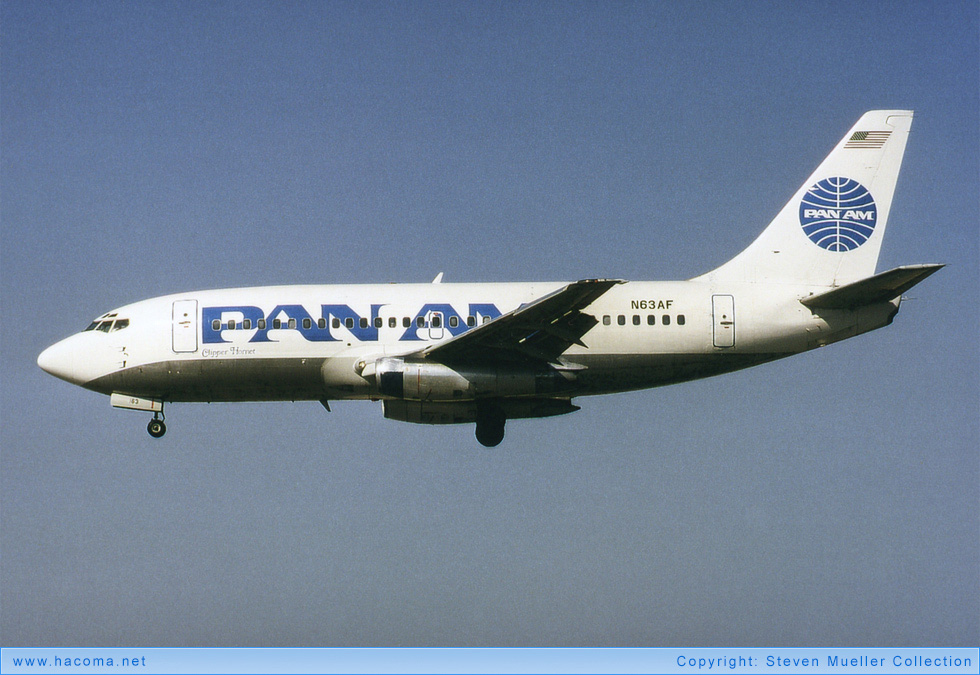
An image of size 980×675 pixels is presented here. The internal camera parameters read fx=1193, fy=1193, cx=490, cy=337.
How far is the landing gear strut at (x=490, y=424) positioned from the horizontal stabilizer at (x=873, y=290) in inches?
335

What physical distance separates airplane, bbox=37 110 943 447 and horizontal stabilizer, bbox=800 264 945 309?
5 centimetres

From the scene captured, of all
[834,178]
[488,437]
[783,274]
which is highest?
[834,178]

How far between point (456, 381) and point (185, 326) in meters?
7.61

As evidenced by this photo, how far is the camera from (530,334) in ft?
96.1

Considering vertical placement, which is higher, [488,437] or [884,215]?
[884,215]

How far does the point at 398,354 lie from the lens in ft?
99.4

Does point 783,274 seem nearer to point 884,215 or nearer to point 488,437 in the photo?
point 884,215

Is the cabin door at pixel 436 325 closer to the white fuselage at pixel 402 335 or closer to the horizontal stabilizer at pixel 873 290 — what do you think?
the white fuselage at pixel 402 335

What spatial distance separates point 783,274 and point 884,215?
3.65m

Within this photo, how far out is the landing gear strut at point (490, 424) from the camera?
3203 centimetres

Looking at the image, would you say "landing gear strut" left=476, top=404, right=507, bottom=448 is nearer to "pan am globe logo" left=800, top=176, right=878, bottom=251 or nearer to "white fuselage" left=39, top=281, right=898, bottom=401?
"white fuselage" left=39, top=281, right=898, bottom=401

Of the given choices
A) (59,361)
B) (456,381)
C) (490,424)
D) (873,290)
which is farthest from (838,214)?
(59,361)

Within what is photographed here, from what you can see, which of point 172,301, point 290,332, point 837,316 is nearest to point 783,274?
point 837,316

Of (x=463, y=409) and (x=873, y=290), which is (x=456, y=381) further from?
(x=873, y=290)
